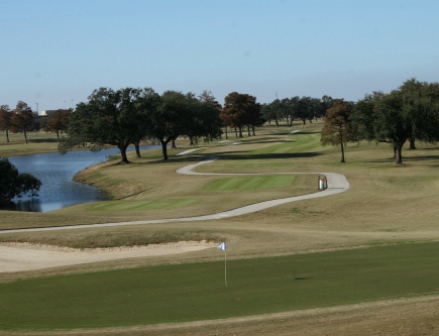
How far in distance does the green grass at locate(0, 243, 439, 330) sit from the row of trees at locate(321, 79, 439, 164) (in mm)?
47231

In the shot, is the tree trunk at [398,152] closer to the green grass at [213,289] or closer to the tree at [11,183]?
the tree at [11,183]

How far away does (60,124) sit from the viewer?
18700 centimetres

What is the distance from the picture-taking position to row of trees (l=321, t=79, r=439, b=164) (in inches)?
2842

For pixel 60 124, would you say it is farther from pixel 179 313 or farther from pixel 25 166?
pixel 179 313

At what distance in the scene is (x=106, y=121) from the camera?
94.5 meters

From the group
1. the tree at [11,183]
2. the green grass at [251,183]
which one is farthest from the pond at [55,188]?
the green grass at [251,183]

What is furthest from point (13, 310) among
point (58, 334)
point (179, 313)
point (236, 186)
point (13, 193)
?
point (13, 193)

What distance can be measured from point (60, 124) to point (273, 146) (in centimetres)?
9048

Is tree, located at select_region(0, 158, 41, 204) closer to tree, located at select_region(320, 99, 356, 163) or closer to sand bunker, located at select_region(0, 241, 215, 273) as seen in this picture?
tree, located at select_region(320, 99, 356, 163)

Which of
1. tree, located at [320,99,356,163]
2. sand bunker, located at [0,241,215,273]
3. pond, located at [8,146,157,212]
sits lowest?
pond, located at [8,146,157,212]

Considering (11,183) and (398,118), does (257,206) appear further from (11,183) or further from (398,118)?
(11,183)

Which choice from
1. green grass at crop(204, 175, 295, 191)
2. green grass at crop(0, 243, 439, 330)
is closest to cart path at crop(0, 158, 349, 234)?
green grass at crop(204, 175, 295, 191)

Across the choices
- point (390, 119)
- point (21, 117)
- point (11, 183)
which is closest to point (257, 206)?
point (390, 119)

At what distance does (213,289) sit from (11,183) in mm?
52789
